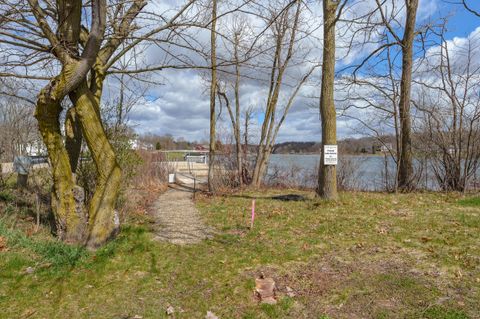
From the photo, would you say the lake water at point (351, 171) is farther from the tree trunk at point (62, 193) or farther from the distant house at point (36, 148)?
the tree trunk at point (62, 193)

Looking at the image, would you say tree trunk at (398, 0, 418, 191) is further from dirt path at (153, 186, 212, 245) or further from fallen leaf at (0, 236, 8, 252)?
fallen leaf at (0, 236, 8, 252)

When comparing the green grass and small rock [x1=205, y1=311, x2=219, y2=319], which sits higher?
the green grass

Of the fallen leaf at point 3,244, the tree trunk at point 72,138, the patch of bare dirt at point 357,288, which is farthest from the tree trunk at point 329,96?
the fallen leaf at point 3,244

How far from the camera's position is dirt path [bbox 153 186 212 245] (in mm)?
6719

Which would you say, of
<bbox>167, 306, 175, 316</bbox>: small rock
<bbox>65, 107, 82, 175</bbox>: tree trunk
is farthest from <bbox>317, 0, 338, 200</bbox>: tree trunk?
<bbox>167, 306, 175, 316</bbox>: small rock

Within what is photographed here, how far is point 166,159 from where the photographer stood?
59.2ft

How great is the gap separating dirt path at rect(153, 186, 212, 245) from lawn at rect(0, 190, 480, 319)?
1.06 feet

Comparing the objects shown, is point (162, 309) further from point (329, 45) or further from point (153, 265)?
point (329, 45)

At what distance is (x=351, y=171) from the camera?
1417 centimetres

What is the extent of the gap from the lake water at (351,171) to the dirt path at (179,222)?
524cm

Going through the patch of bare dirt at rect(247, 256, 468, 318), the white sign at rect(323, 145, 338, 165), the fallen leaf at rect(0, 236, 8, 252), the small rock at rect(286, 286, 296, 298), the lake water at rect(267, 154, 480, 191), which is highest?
the white sign at rect(323, 145, 338, 165)

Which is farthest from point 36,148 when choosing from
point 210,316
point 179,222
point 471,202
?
point 471,202

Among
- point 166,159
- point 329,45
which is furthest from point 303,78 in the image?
point 166,159

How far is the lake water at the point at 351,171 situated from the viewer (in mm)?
11680
